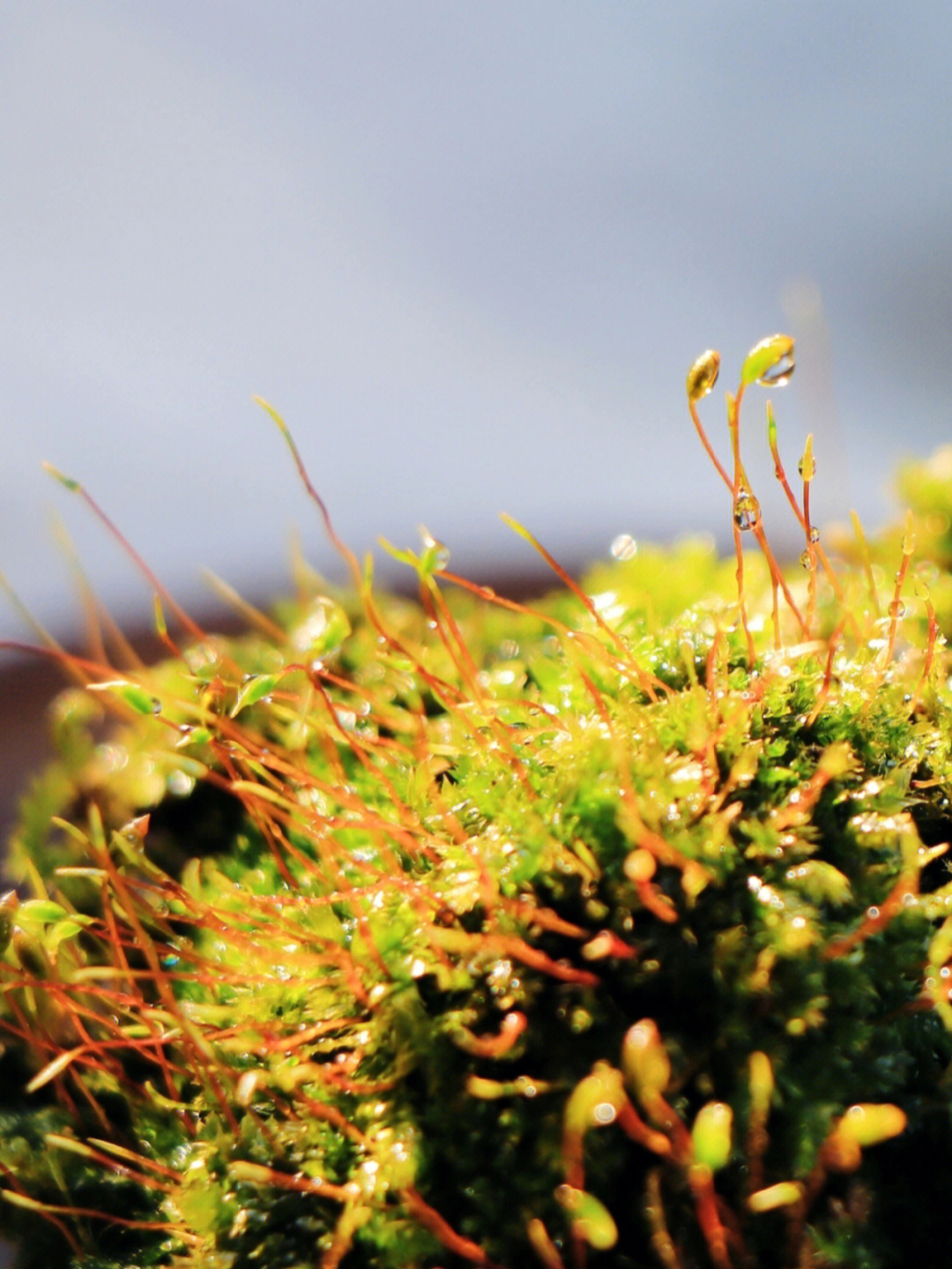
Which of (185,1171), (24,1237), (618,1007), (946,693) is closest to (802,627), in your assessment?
(946,693)

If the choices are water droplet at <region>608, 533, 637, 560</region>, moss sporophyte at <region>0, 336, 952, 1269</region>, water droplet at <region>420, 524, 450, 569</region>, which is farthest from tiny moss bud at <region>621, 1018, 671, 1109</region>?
water droplet at <region>608, 533, 637, 560</region>

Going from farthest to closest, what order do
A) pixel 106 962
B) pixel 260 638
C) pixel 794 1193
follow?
pixel 260 638 < pixel 106 962 < pixel 794 1193

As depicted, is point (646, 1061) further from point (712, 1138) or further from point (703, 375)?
point (703, 375)

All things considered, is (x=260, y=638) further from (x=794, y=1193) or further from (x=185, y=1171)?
(x=794, y=1193)

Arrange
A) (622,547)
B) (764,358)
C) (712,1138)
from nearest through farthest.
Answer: (712,1138) < (764,358) < (622,547)

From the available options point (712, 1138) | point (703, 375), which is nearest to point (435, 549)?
point (703, 375)

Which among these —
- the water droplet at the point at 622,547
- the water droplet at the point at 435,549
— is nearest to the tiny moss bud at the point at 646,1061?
the water droplet at the point at 435,549
